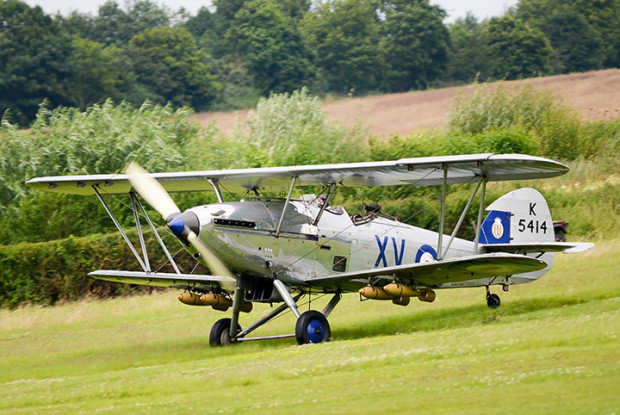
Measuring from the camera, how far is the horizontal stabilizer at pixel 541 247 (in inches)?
599

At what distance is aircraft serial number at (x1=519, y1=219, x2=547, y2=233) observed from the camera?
56.6ft

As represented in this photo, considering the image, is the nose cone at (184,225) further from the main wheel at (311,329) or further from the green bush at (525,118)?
the green bush at (525,118)

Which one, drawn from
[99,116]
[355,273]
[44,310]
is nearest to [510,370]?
[355,273]

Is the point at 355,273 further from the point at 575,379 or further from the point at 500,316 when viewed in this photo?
the point at 575,379

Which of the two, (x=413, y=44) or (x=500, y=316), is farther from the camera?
(x=413, y=44)

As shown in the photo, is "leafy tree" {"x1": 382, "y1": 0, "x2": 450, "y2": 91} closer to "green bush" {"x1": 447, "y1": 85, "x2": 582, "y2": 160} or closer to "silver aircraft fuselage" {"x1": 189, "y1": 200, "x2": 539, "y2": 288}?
"green bush" {"x1": 447, "y1": 85, "x2": 582, "y2": 160}

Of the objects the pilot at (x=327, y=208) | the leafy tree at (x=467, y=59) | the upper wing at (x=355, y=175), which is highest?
the leafy tree at (x=467, y=59)

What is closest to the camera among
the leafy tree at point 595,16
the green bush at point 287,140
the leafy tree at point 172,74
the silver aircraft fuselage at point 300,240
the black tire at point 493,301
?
the silver aircraft fuselage at point 300,240

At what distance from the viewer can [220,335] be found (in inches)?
637

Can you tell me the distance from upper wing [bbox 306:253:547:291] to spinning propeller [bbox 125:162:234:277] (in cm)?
168

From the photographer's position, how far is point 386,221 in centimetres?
1653

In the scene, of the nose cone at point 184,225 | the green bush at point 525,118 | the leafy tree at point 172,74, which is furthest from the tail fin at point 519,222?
the leafy tree at point 172,74

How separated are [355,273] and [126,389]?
449 cm

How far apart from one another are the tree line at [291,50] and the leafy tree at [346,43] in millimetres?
123
